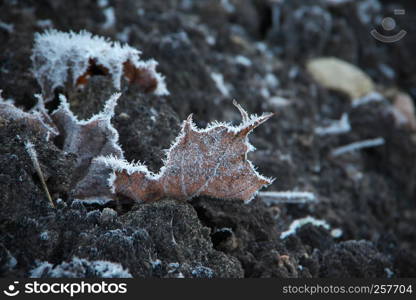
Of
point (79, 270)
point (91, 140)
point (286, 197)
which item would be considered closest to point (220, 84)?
point (286, 197)

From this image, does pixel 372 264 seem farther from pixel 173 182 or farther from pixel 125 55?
pixel 125 55

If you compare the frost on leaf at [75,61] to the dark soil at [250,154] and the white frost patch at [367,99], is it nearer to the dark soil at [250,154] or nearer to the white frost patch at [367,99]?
the dark soil at [250,154]

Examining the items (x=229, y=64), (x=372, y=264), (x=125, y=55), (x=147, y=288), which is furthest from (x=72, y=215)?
(x=229, y=64)

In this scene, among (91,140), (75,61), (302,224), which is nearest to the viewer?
(91,140)

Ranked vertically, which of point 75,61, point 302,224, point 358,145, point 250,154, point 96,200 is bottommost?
point 96,200

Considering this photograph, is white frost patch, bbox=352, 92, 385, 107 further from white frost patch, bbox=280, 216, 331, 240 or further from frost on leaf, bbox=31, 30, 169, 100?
frost on leaf, bbox=31, 30, 169, 100

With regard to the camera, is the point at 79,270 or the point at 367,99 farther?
the point at 367,99

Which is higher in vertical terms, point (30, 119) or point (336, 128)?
point (336, 128)

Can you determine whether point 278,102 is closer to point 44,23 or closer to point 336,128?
point 336,128

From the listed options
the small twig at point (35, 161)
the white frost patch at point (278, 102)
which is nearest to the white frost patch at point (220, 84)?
the white frost patch at point (278, 102)
